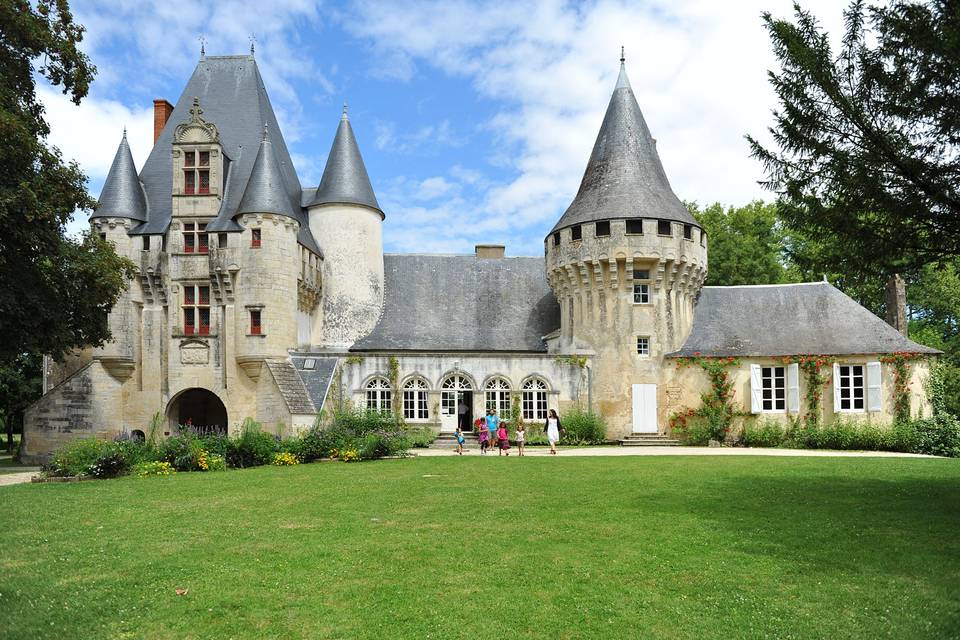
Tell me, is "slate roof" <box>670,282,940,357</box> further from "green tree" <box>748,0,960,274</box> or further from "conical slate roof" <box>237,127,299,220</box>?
"green tree" <box>748,0,960,274</box>

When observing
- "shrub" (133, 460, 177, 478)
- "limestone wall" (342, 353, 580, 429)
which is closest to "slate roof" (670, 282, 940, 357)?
"limestone wall" (342, 353, 580, 429)

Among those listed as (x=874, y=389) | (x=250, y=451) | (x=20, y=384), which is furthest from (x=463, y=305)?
(x=20, y=384)

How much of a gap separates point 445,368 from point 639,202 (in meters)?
8.74

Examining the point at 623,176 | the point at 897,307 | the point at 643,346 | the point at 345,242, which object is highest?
the point at 623,176

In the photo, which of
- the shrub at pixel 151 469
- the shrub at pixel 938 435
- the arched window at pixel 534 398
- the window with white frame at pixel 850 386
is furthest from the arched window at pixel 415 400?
the shrub at pixel 938 435

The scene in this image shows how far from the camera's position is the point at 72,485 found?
539 inches

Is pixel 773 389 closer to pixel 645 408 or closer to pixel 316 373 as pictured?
pixel 645 408

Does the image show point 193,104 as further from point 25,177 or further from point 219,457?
point 219,457

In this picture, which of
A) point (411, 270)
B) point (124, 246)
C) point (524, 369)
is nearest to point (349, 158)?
point (411, 270)

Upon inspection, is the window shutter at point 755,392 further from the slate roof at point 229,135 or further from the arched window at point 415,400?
the slate roof at point 229,135

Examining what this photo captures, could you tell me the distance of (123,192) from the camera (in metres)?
25.0

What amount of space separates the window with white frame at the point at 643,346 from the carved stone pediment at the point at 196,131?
15.9 m

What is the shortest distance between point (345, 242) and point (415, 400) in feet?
22.6

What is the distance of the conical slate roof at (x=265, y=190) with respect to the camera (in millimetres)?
24172
